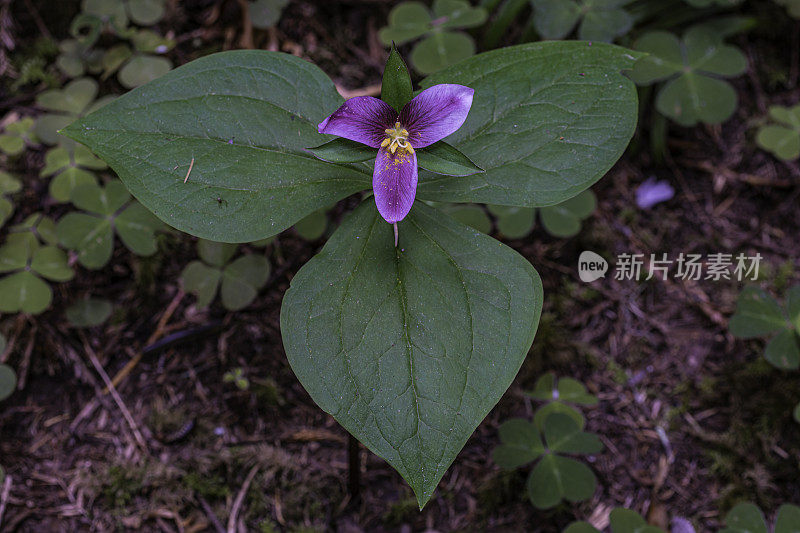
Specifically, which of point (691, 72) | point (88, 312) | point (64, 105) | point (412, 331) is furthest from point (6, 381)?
point (691, 72)

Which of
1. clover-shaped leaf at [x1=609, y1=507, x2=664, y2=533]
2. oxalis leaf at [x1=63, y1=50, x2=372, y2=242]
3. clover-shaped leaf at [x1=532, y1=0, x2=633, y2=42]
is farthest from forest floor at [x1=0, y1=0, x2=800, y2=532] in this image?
oxalis leaf at [x1=63, y1=50, x2=372, y2=242]

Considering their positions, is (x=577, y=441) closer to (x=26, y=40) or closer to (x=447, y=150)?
(x=447, y=150)

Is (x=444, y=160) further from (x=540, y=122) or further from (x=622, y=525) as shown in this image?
(x=622, y=525)

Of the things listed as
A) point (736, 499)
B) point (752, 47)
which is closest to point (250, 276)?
point (736, 499)

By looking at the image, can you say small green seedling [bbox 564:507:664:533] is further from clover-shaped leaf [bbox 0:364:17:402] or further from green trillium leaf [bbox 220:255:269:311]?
clover-shaped leaf [bbox 0:364:17:402]

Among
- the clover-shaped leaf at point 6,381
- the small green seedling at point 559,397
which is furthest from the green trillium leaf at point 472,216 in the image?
the clover-shaped leaf at point 6,381

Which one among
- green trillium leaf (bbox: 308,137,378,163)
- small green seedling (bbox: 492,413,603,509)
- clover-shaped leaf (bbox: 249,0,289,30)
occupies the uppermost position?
green trillium leaf (bbox: 308,137,378,163)
